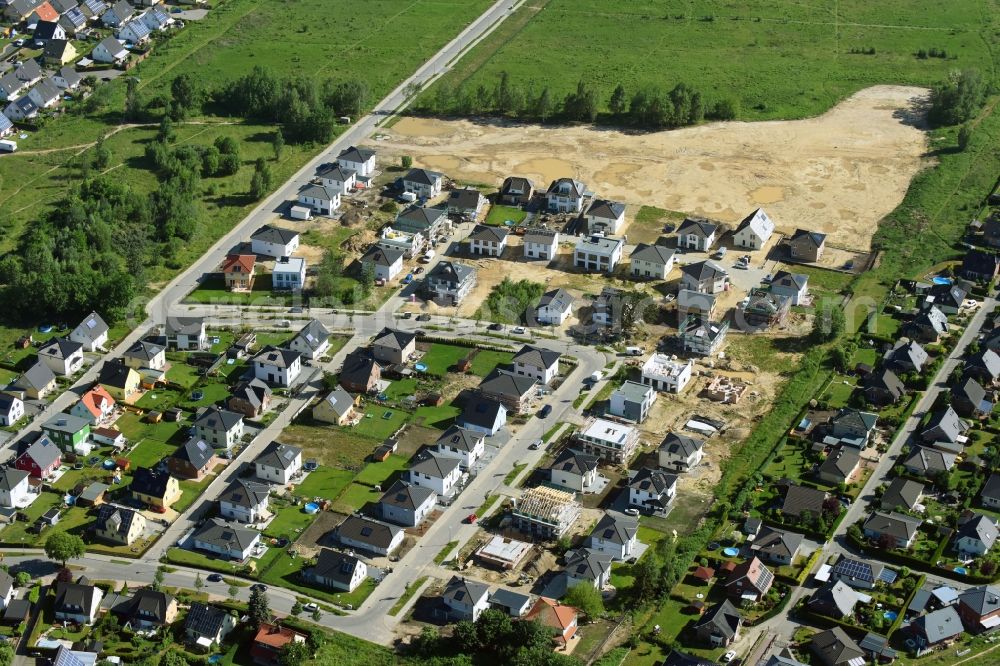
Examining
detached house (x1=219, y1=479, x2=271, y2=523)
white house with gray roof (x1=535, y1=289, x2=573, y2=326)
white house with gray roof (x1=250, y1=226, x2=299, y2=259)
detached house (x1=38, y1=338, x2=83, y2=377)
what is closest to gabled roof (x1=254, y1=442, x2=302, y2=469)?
detached house (x1=219, y1=479, x2=271, y2=523)

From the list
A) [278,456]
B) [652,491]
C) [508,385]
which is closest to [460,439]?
[508,385]

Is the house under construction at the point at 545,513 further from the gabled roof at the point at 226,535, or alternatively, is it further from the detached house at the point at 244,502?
the gabled roof at the point at 226,535

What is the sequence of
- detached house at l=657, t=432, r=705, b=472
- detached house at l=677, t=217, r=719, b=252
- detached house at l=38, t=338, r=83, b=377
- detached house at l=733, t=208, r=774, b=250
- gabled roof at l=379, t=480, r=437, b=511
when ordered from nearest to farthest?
gabled roof at l=379, t=480, r=437, b=511 < detached house at l=657, t=432, r=705, b=472 < detached house at l=38, t=338, r=83, b=377 < detached house at l=677, t=217, r=719, b=252 < detached house at l=733, t=208, r=774, b=250

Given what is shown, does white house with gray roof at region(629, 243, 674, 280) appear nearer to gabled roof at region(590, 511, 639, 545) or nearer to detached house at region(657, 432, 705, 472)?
detached house at region(657, 432, 705, 472)

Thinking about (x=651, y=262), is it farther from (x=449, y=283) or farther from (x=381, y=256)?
(x=381, y=256)

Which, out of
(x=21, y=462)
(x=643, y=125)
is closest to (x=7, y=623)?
(x=21, y=462)

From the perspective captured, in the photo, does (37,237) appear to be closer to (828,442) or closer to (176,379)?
(176,379)
